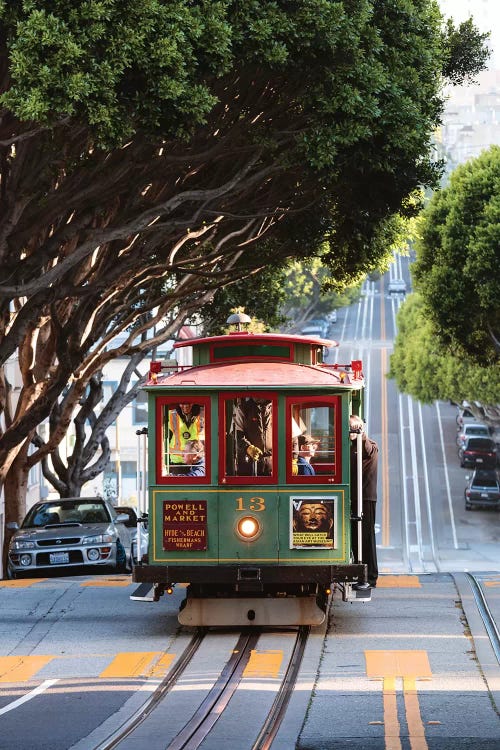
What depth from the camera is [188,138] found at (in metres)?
17.4

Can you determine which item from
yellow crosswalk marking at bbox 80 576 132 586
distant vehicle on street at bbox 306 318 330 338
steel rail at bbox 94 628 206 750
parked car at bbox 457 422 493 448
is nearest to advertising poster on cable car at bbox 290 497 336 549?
steel rail at bbox 94 628 206 750

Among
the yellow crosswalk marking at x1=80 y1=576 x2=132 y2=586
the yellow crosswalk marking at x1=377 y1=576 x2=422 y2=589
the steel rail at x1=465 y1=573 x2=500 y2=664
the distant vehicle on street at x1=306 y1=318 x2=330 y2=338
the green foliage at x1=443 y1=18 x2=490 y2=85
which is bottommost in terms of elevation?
the steel rail at x1=465 y1=573 x2=500 y2=664

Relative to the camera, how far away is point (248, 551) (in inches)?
603

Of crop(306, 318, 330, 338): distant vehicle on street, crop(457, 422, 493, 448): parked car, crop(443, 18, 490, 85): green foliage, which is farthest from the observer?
crop(306, 318, 330, 338): distant vehicle on street

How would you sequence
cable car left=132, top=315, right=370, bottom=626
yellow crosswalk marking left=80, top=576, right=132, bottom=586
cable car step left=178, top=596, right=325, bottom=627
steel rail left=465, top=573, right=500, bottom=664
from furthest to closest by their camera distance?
yellow crosswalk marking left=80, top=576, right=132, bottom=586
cable car step left=178, top=596, right=325, bottom=627
cable car left=132, top=315, right=370, bottom=626
steel rail left=465, top=573, right=500, bottom=664

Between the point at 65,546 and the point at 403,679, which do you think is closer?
the point at 403,679

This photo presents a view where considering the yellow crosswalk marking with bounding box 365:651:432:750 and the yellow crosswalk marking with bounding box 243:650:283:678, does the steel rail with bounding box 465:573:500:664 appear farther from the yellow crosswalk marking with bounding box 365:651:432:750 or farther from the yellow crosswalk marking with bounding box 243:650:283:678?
the yellow crosswalk marking with bounding box 243:650:283:678

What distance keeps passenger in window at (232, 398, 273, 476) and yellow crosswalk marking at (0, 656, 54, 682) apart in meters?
2.92

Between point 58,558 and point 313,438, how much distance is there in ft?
30.4

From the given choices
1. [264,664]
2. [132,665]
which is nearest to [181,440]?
[132,665]

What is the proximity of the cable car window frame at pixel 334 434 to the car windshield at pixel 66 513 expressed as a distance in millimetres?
10031

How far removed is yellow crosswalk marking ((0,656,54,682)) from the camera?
536 inches

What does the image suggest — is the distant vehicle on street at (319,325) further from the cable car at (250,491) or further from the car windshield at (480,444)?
the cable car at (250,491)

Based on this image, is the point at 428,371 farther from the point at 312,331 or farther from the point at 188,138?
the point at 188,138
